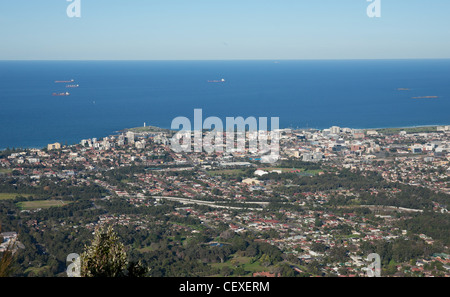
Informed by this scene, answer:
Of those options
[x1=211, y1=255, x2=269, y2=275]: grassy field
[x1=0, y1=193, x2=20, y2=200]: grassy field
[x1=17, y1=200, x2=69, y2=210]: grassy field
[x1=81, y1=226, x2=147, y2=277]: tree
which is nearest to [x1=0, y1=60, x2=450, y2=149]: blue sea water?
[x1=0, y1=193, x2=20, y2=200]: grassy field

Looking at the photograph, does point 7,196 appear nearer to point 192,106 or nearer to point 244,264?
point 244,264

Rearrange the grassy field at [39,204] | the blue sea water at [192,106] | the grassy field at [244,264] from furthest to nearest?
the blue sea water at [192,106]
the grassy field at [39,204]
the grassy field at [244,264]

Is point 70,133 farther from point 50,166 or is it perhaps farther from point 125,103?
point 125,103

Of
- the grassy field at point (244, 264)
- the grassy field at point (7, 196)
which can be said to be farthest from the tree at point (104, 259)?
the grassy field at point (7, 196)

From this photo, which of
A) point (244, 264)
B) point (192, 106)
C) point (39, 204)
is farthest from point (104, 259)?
point (192, 106)

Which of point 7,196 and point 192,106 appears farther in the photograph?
point 192,106

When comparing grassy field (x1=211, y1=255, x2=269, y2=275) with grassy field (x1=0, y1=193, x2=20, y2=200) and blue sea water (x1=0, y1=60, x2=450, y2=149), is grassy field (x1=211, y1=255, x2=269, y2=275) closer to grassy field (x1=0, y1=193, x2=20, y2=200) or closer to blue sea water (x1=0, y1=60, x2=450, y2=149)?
grassy field (x1=0, y1=193, x2=20, y2=200)

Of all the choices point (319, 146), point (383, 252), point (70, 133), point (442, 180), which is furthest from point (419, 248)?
point (70, 133)

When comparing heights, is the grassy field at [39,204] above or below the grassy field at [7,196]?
below

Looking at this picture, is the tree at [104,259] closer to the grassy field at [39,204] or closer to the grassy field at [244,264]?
the grassy field at [244,264]
